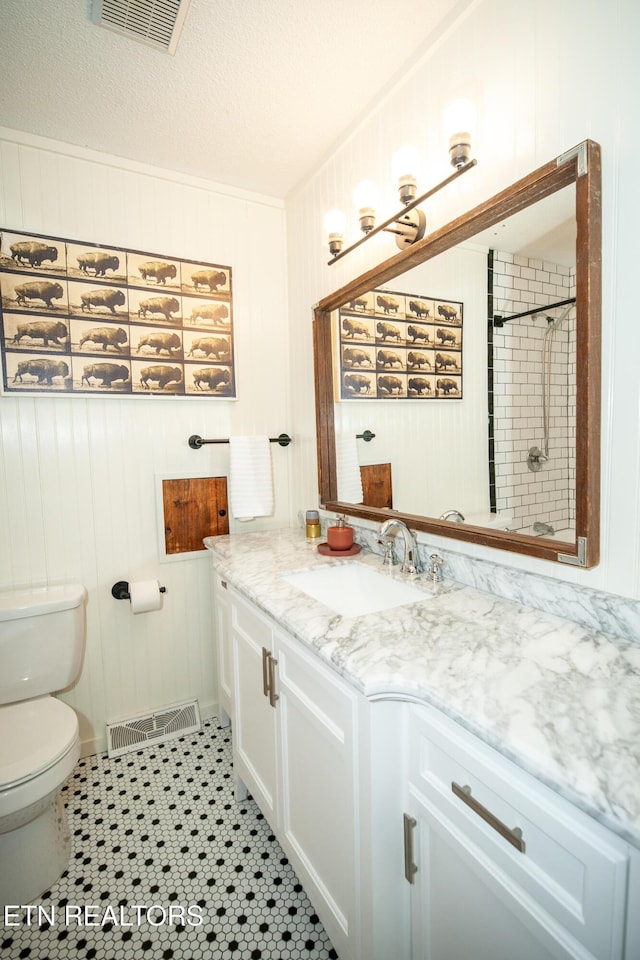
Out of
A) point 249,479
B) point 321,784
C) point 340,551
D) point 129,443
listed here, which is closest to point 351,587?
point 340,551

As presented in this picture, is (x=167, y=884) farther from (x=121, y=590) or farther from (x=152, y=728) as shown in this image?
(x=121, y=590)

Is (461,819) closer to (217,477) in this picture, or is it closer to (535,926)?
(535,926)

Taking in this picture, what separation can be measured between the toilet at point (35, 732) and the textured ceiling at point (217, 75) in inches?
71.0

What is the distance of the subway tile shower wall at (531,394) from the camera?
100 centimetres

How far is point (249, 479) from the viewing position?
6.81ft

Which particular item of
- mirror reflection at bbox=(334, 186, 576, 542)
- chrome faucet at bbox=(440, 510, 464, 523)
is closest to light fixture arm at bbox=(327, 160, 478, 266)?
mirror reflection at bbox=(334, 186, 576, 542)

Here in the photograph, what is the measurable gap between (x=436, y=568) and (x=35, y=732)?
138 cm

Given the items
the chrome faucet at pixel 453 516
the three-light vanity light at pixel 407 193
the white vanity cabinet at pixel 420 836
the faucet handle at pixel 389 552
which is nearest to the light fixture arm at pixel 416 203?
the three-light vanity light at pixel 407 193

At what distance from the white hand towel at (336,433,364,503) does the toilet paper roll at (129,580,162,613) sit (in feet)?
2.97

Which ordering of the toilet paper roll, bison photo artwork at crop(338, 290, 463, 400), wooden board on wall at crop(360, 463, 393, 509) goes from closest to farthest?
bison photo artwork at crop(338, 290, 463, 400)
wooden board on wall at crop(360, 463, 393, 509)
the toilet paper roll

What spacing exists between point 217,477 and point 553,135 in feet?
5.64

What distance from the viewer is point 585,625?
0.99 m

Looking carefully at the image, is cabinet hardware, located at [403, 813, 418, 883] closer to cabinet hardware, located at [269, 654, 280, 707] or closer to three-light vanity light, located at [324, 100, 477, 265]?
cabinet hardware, located at [269, 654, 280, 707]

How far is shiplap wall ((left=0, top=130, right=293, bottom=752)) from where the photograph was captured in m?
1.74
